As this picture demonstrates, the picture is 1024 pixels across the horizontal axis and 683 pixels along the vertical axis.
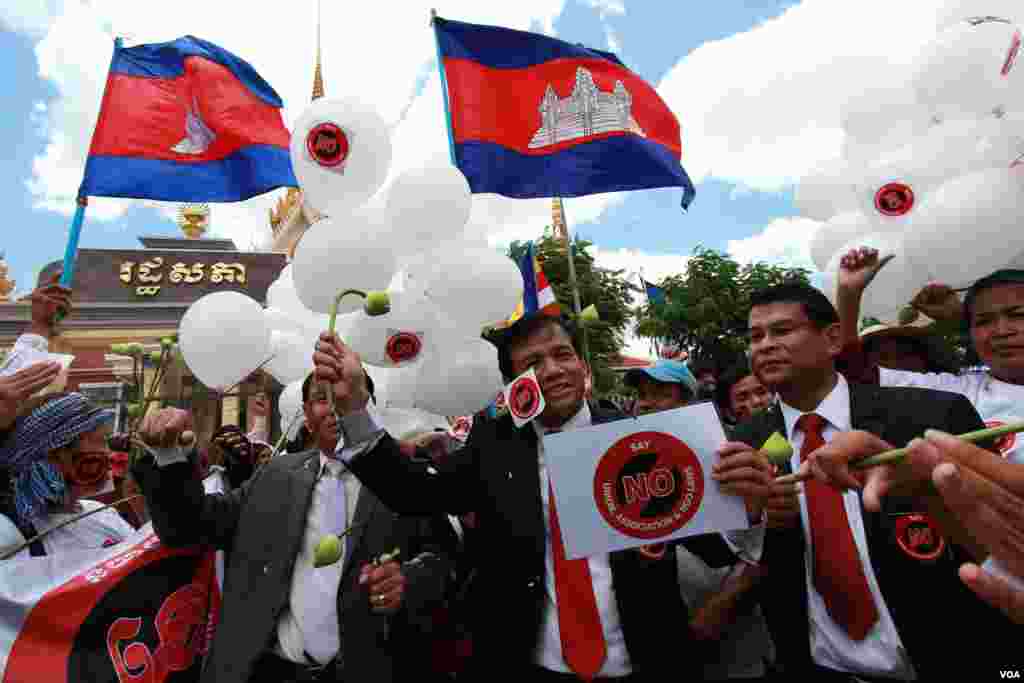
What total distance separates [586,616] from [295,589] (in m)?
1.00

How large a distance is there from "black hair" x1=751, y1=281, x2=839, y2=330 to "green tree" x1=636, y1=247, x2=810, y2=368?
15.5 m

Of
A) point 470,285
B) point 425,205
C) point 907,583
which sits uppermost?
point 425,205

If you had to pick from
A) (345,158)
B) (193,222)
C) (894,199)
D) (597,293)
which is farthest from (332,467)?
(193,222)

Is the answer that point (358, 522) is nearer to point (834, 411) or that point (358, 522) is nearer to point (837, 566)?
point (837, 566)

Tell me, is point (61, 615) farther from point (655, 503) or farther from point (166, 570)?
point (655, 503)

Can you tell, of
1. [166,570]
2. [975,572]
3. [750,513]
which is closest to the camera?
[975,572]

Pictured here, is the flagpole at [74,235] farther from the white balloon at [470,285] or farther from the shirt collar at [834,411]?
the shirt collar at [834,411]

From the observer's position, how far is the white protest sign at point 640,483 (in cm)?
146

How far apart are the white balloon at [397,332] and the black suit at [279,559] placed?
0.55m

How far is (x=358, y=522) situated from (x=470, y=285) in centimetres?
103

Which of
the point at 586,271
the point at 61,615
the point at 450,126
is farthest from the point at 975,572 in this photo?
the point at 586,271

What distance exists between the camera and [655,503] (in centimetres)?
149

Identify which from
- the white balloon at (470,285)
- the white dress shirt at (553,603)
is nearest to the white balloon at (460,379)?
the white balloon at (470,285)

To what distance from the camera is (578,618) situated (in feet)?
5.59
